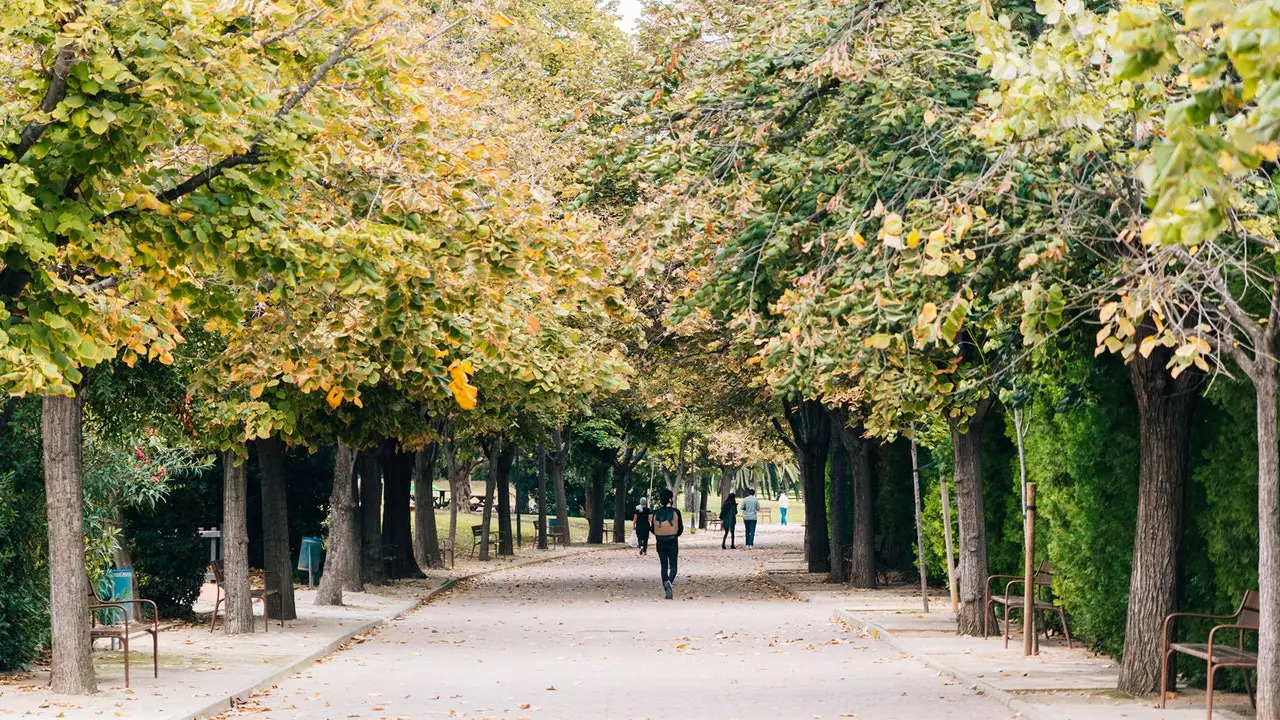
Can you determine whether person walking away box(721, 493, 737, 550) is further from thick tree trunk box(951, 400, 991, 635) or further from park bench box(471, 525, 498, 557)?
thick tree trunk box(951, 400, 991, 635)

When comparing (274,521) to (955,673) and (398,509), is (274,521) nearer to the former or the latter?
(955,673)

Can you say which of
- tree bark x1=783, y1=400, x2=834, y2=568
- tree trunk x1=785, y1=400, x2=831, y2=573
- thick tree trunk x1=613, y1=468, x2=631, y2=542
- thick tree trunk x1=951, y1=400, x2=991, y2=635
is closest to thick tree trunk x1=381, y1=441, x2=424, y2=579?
tree bark x1=783, y1=400, x2=834, y2=568

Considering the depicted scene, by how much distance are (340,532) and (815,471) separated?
14597 millimetres

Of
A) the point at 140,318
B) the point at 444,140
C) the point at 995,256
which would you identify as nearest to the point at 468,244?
the point at 444,140

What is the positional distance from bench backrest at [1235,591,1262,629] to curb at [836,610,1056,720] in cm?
A: 166

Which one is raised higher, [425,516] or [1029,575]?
[425,516]

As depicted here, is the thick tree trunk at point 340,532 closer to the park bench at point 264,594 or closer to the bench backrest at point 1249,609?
the park bench at point 264,594

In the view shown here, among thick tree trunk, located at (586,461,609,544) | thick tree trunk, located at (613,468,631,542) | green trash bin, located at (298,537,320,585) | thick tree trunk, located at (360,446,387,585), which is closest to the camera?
green trash bin, located at (298,537,320,585)

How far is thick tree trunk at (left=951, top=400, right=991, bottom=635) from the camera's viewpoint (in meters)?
20.5

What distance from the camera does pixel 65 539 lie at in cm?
1488

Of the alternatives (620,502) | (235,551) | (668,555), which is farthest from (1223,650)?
(620,502)

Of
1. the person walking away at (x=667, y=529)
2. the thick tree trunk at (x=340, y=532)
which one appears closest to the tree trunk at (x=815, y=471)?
the person walking away at (x=667, y=529)

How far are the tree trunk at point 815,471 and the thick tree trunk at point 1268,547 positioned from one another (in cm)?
2740

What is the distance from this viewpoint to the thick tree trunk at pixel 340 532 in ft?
88.4
